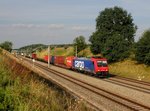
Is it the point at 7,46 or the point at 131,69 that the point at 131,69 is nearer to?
the point at 131,69

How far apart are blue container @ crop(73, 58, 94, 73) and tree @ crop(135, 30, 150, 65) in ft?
29.8

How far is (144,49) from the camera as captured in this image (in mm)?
50688

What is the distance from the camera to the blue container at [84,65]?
46.6 meters

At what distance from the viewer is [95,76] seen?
4775 cm

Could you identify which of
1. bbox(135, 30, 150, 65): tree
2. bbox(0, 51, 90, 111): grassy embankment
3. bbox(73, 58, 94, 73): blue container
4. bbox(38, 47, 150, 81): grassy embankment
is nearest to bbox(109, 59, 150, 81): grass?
bbox(38, 47, 150, 81): grassy embankment

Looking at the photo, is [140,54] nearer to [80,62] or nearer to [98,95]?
[80,62]

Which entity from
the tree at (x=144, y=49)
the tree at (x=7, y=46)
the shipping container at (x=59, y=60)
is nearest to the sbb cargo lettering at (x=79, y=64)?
the tree at (x=144, y=49)

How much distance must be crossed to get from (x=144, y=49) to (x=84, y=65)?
379 inches

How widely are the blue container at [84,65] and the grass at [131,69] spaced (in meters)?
6.27

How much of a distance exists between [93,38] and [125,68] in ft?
72.4

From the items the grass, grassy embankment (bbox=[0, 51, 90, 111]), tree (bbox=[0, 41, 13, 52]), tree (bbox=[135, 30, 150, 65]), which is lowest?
the grass

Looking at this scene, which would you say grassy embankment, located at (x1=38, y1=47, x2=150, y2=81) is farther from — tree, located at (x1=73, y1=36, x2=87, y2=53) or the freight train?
tree, located at (x1=73, y1=36, x2=87, y2=53)

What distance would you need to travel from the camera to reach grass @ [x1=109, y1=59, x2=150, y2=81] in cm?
4767

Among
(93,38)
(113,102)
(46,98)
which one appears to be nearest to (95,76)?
(113,102)
